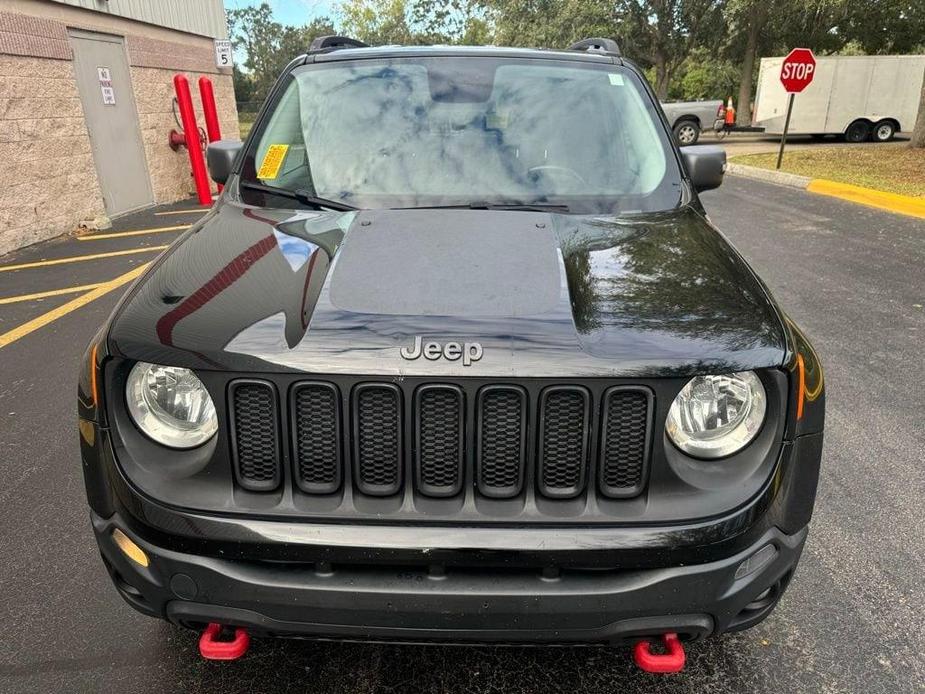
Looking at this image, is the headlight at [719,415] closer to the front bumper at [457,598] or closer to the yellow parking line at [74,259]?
the front bumper at [457,598]

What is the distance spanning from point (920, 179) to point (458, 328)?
14558 mm

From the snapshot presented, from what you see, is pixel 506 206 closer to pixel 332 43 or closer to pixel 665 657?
pixel 665 657

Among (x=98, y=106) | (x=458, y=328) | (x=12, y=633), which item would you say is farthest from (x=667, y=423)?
(x=98, y=106)

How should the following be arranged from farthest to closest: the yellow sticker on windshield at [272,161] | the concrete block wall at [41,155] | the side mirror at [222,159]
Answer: the concrete block wall at [41,155], the side mirror at [222,159], the yellow sticker on windshield at [272,161]

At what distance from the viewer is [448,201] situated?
2.56 m

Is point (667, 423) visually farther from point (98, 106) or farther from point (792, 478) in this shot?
point (98, 106)

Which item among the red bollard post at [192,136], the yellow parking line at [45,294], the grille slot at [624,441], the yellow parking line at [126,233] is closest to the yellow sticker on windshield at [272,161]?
the grille slot at [624,441]

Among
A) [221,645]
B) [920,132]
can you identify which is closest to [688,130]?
[920,132]

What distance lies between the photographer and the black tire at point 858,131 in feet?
76.2

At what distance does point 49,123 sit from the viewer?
29.3 feet

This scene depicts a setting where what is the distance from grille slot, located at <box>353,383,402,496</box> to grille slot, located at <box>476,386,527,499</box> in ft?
0.63

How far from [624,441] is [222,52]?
587 inches

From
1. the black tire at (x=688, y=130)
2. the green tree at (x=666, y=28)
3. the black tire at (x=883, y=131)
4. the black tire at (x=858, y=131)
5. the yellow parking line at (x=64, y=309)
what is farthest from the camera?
the green tree at (x=666, y=28)

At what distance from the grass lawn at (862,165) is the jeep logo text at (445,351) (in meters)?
12.3
